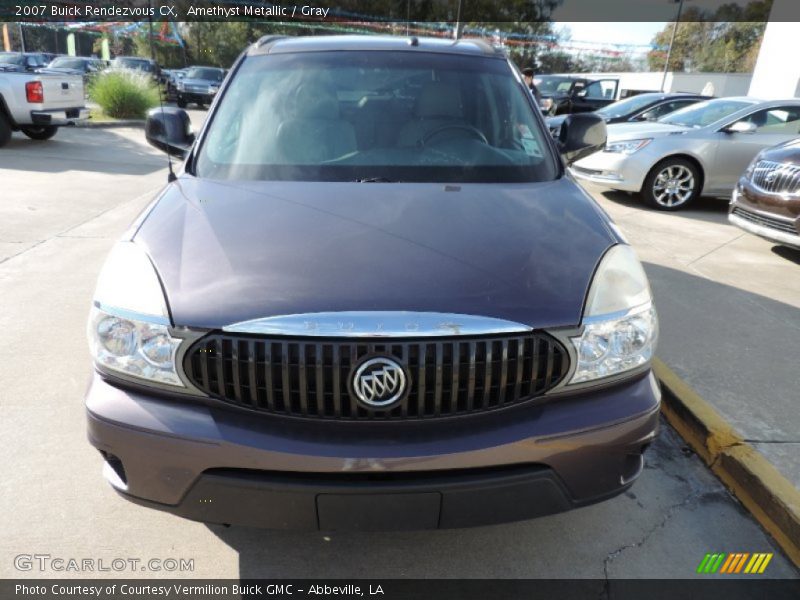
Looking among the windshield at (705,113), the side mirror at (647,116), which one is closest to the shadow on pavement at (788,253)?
the windshield at (705,113)

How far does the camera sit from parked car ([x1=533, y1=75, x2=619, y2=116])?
1563 centimetres

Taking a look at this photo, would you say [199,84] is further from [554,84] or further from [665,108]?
[665,108]

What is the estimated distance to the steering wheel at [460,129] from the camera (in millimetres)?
2969

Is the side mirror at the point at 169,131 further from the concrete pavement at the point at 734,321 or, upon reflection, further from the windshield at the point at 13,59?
the windshield at the point at 13,59

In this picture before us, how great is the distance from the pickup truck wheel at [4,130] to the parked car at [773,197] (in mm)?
11760

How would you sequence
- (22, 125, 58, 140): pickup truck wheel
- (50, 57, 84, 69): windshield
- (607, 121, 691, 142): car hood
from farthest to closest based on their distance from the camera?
(50, 57, 84, 69): windshield < (22, 125, 58, 140): pickup truck wheel < (607, 121, 691, 142): car hood

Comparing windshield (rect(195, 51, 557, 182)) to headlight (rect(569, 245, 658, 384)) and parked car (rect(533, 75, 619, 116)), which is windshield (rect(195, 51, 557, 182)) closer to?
headlight (rect(569, 245, 658, 384))

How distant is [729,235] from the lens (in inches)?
276

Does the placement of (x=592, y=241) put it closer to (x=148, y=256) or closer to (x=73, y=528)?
(x=148, y=256)

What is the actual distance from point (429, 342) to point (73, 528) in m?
1.65

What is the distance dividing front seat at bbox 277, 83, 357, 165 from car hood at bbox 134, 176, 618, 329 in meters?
0.32

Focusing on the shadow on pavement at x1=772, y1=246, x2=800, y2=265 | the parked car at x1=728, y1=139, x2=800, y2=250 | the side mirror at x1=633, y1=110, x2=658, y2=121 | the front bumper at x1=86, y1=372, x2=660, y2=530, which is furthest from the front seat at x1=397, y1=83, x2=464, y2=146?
the side mirror at x1=633, y1=110, x2=658, y2=121

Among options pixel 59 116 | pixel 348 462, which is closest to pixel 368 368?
pixel 348 462

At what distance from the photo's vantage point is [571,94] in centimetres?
1648
